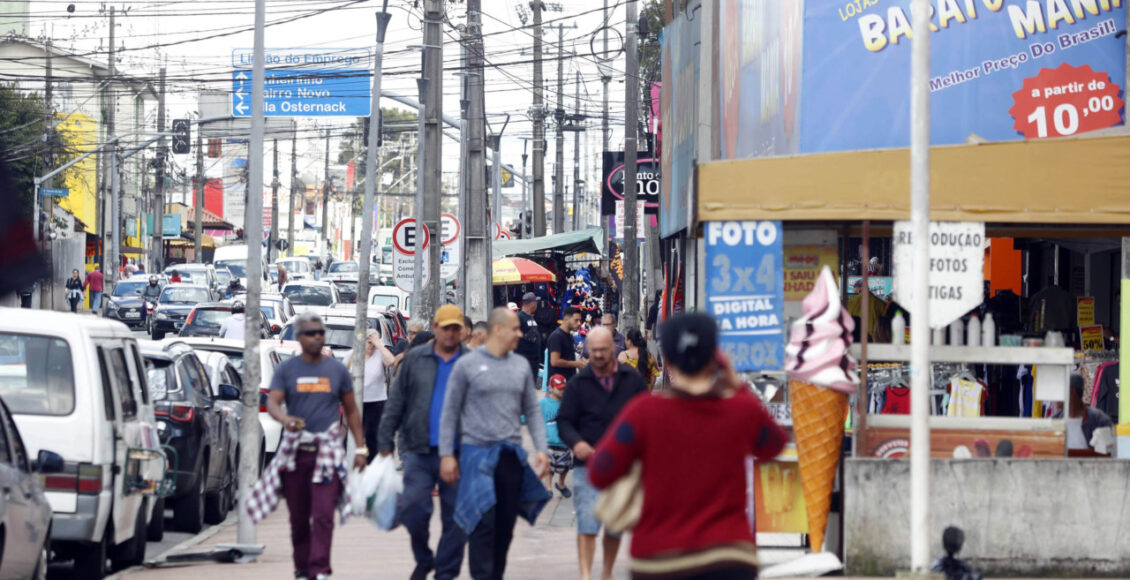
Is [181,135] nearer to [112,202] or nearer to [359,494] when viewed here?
[112,202]

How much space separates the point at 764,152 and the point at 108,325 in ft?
27.8

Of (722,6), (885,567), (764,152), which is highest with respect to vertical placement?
(722,6)

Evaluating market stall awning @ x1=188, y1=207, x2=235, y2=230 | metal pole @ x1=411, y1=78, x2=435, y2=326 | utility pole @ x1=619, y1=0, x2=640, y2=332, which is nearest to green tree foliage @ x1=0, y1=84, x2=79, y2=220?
utility pole @ x1=619, y1=0, x2=640, y2=332

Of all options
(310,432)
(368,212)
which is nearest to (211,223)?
(368,212)

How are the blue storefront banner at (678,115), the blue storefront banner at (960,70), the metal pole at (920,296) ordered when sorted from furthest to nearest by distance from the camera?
the blue storefront banner at (678,115) → the blue storefront banner at (960,70) → the metal pole at (920,296)

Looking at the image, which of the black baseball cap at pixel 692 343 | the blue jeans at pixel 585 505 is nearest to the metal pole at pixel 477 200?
the blue jeans at pixel 585 505

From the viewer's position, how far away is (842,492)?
380 inches

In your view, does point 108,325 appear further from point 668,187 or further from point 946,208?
point 668,187

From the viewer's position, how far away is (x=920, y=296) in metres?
8.48

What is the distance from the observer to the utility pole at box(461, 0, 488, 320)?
24.8 metres

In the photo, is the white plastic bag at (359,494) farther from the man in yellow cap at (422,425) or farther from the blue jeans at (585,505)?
the blue jeans at (585,505)

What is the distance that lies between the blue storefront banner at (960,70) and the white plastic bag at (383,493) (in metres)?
7.81

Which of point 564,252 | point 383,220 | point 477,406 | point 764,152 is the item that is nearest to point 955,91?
point 764,152

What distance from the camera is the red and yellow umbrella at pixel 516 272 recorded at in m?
33.7
